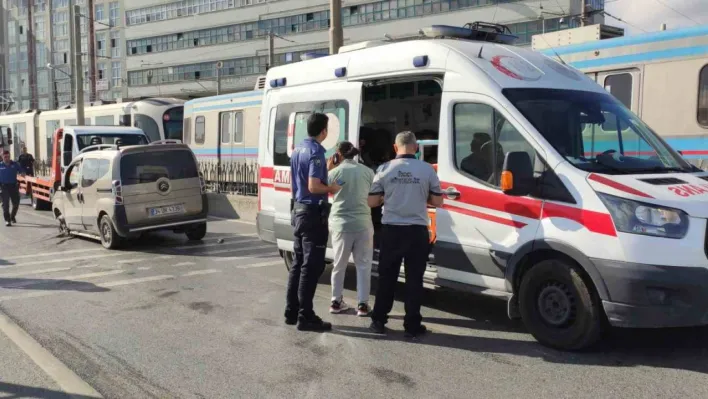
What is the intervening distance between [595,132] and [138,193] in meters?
7.88

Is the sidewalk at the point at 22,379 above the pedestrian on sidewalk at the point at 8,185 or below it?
below

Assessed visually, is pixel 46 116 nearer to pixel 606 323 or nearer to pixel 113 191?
pixel 113 191

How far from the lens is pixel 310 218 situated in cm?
601

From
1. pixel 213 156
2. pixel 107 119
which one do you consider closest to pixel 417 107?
pixel 213 156

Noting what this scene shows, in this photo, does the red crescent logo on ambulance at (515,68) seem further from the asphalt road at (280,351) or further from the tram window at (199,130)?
the tram window at (199,130)

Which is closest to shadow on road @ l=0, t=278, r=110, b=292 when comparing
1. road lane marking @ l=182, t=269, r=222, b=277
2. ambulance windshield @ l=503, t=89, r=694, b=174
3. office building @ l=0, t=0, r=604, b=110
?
road lane marking @ l=182, t=269, r=222, b=277

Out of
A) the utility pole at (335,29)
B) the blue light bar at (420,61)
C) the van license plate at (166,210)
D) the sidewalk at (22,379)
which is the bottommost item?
the sidewalk at (22,379)

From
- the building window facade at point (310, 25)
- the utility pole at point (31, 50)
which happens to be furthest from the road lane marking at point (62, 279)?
the utility pole at point (31, 50)

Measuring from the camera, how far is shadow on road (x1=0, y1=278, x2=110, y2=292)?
8086mm

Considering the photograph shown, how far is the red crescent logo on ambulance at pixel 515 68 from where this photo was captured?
237 inches

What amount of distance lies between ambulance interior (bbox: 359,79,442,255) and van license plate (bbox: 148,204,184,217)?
14.0 feet

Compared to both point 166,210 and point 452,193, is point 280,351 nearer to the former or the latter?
point 452,193

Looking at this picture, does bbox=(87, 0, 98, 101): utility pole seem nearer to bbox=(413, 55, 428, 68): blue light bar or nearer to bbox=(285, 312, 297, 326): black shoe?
bbox=(413, 55, 428, 68): blue light bar

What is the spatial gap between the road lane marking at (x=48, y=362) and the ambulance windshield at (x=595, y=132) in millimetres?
4020
